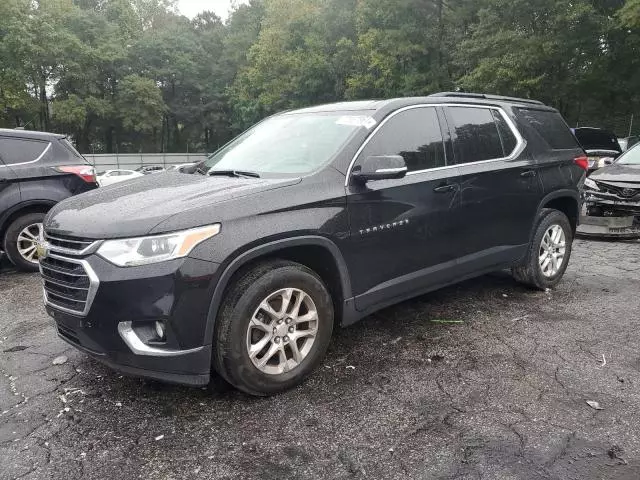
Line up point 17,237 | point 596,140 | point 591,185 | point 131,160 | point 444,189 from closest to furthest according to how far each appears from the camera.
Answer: point 444,189
point 17,237
point 591,185
point 596,140
point 131,160

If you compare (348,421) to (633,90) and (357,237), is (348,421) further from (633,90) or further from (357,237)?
(633,90)

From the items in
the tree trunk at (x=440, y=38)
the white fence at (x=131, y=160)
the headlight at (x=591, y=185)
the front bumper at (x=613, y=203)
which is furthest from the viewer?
the white fence at (x=131, y=160)

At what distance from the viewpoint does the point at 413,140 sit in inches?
152

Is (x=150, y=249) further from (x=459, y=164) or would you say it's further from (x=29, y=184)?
(x=29, y=184)

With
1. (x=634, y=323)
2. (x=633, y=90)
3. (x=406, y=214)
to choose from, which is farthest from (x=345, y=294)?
(x=633, y=90)

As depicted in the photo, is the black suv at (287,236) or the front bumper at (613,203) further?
the front bumper at (613,203)

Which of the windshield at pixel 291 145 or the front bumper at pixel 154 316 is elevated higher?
the windshield at pixel 291 145

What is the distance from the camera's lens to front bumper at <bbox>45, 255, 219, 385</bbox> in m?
2.69

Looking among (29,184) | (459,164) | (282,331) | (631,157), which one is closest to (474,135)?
(459,164)

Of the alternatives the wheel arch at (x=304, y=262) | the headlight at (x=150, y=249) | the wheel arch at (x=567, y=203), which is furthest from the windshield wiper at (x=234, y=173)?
the wheel arch at (x=567, y=203)

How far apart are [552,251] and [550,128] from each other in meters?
1.20

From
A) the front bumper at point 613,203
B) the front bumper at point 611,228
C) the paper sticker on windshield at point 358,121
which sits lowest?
the front bumper at point 611,228

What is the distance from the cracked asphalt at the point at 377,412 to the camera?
2.51 meters

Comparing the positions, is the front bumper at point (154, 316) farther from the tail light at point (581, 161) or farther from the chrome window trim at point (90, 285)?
the tail light at point (581, 161)
